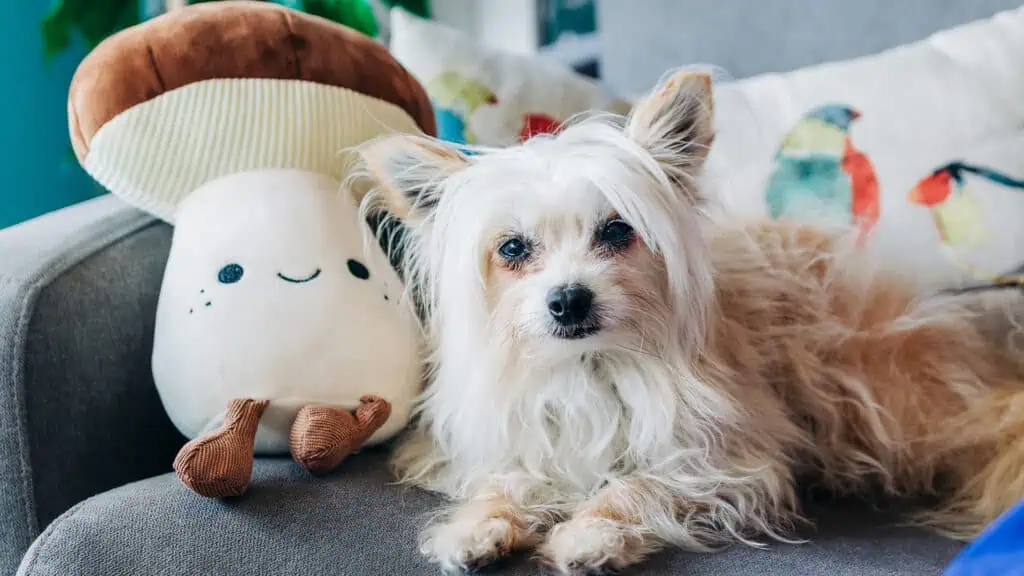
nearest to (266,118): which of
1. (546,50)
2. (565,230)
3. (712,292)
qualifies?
(565,230)

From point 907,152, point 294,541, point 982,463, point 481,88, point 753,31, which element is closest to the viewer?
point 294,541

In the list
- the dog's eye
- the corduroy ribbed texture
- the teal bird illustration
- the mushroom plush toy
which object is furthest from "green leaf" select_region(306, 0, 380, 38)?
the dog's eye

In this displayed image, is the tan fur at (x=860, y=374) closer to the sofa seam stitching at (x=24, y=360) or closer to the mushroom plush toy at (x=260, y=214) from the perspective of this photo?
the mushroom plush toy at (x=260, y=214)

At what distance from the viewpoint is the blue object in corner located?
603 mm

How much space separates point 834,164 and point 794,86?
0.60 feet

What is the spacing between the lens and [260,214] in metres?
1.17

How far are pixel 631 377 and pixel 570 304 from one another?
16cm

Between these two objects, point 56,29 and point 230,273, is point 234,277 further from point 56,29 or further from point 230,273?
point 56,29

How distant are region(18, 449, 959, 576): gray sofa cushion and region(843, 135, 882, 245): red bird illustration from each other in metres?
0.56

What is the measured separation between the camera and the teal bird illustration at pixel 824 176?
1477mm

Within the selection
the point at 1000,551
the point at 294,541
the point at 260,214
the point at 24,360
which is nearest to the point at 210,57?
the point at 260,214

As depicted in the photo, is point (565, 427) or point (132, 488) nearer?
point (132, 488)

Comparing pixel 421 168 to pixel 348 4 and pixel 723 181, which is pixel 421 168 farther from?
pixel 348 4

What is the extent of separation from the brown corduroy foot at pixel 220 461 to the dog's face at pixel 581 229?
0.31 metres
